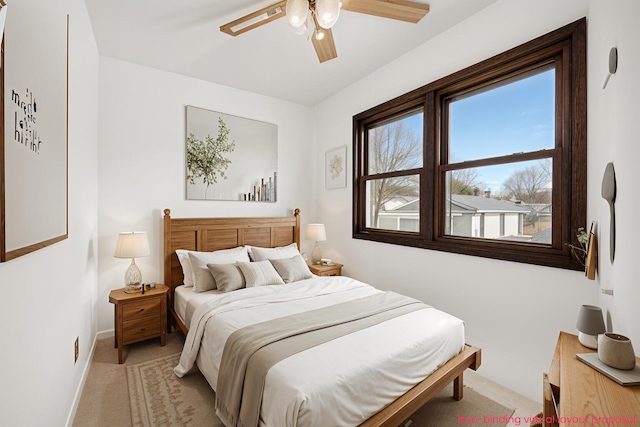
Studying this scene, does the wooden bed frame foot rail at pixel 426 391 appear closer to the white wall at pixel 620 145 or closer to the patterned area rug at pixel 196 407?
the patterned area rug at pixel 196 407

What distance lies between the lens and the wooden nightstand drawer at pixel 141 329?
8.35ft

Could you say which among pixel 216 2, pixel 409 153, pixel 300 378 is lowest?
pixel 300 378

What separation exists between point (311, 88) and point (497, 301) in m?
3.11

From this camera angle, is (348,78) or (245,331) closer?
(245,331)

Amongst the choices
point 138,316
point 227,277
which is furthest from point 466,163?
point 138,316

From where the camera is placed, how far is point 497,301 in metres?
2.21

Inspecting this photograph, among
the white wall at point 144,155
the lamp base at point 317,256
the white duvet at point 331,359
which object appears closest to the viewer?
the white duvet at point 331,359

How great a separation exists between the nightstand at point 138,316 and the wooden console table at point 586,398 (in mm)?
2893

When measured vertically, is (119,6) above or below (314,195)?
above

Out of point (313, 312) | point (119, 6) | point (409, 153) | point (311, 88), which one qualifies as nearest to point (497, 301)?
point (313, 312)

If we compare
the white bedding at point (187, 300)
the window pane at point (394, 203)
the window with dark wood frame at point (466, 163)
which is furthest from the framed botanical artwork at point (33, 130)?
the window pane at point (394, 203)

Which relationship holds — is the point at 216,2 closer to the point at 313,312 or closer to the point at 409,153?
the point at 409,153

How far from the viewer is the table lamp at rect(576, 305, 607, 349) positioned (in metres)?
1.36

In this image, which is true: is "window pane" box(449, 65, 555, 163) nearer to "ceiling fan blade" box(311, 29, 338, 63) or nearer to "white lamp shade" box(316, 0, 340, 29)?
"ceiling fan blade" box(311, 29, 338, 63)
